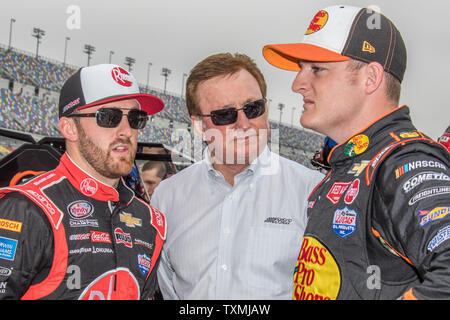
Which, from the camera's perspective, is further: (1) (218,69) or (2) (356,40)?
(1) (218,69)

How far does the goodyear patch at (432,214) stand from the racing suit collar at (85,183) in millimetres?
1720

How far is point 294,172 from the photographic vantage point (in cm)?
279

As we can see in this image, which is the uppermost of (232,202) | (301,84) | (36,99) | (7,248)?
(301,84)

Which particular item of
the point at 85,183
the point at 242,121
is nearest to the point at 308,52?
the point at 242,121

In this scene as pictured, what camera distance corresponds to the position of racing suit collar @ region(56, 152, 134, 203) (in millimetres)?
2436

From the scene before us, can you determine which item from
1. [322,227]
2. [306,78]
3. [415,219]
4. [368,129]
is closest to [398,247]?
[415,219]

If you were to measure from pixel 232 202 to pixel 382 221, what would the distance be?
1252 mm

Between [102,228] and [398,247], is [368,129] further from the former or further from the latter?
[102,228]

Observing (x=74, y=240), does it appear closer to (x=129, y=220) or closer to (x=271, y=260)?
(x=129, y=220)

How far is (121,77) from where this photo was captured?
2766 mm

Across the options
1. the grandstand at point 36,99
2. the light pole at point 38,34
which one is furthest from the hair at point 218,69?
the light pole at point 38,34

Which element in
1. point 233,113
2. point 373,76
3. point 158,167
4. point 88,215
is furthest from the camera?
point 158,167

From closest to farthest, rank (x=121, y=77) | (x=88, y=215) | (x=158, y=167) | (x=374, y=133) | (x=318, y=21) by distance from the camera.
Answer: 1. (x=374, y=133)
2. (x=318, y=21)
3. (x=88, y=215)
4. (x=121, y=77)
5. (x=158, y=167)

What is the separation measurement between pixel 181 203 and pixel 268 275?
785 millimetres
